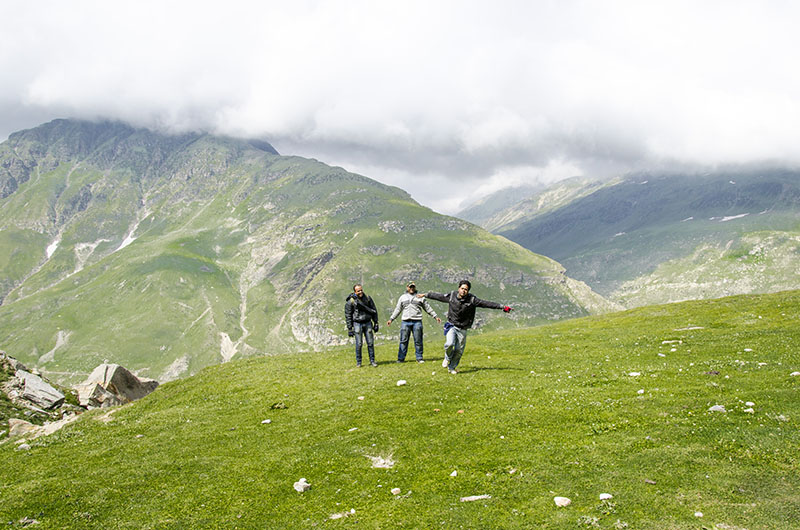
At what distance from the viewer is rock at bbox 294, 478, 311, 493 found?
1367 centimetres

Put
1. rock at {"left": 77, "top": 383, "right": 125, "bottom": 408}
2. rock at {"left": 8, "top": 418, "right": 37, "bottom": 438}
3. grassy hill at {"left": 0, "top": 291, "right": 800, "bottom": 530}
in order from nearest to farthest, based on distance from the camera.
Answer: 1. grassy hill at {"left": 0, "top": 291, "right": 800, "bottom": 530}
2. rock at {"left": 8, "top": 418, "right": 37, "bottom": 438}
3. rock at {"left": 77, "top": 383, "right": 125, "bottom": 408}

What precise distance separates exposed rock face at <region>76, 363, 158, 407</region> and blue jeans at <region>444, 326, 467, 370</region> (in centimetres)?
2764

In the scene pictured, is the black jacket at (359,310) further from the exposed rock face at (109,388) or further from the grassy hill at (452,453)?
the exposed rock face at (109,388)

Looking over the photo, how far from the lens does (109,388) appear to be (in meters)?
36.6

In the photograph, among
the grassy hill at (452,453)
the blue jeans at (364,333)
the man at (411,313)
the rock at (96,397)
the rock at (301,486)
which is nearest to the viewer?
the grassy hill at (452,453)

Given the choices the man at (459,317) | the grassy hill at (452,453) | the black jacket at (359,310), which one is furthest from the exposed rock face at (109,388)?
the man at (459,317)

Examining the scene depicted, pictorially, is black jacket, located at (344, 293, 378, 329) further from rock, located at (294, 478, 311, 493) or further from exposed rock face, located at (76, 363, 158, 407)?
exposed rock face, located at (76, 363, 158, 407)

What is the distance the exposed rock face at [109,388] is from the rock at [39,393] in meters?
1.67

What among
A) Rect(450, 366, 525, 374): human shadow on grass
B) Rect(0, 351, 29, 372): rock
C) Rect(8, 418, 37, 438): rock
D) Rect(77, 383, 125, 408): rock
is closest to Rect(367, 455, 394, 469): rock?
Rect(450, 366, 525, 374): human shadow on grass

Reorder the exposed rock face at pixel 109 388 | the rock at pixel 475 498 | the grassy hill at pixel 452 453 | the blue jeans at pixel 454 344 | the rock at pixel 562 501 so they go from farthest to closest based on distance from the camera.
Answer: the exposed rock face at pixel 109 388 → the blue jeans at pixel 454 344 → the rock at pixel 475 498 → the grassy hill at pixel 452 453 → the rock at pixel 562 501

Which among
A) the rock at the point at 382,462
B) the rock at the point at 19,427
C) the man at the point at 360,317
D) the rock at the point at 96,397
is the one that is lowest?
the rock at the point at 96,397

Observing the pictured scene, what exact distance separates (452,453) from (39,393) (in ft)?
109

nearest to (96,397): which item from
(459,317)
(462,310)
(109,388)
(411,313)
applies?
(109,388)

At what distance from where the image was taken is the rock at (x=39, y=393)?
104 ft
